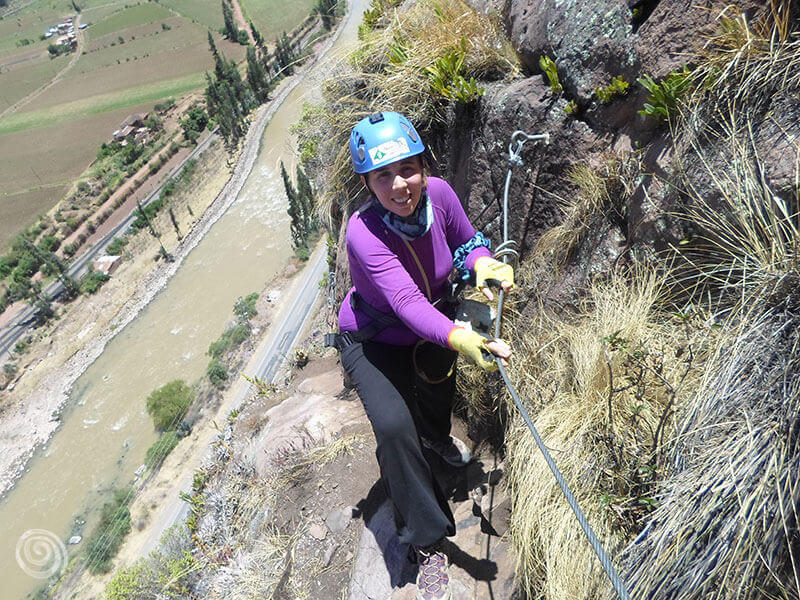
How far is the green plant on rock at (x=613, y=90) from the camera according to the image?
Answer: 11.1ft

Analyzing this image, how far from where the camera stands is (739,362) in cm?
200

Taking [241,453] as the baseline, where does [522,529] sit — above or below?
above

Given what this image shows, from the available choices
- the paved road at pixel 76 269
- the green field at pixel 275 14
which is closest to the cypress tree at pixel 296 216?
the paved road at pixel 76 269

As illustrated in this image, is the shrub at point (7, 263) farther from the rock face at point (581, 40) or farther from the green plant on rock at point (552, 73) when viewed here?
the green plant on rock at point (552, 73)

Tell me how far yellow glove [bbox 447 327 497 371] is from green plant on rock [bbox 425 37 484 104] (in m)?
3.10

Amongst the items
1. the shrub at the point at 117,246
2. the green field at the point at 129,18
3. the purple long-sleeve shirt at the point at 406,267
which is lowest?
the shrub at the point at 117,246

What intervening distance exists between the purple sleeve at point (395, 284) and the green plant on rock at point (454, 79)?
2.57 metres

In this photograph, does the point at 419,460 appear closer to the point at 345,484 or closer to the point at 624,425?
the point at 624,425

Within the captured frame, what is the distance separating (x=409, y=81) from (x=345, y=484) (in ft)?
14.2

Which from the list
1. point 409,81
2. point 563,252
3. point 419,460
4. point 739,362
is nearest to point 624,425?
point 739,362

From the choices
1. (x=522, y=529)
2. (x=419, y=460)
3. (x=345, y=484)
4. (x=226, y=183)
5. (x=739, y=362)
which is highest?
(x=739, y=362)

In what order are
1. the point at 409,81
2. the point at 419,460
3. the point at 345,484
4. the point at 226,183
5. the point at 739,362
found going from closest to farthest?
1. the point at 739,362
2. the point at 419,460
3. the point at 345,484
4. the point at 409,81
5. the point at 226,183

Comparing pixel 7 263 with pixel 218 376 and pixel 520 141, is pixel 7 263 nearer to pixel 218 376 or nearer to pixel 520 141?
pixel 218 376

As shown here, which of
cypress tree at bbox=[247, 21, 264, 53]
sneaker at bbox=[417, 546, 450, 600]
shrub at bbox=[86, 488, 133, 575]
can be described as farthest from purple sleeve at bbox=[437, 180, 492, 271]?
cypress tree at bbox=[247, 21, 264, 53]
